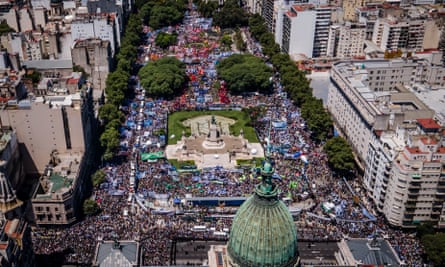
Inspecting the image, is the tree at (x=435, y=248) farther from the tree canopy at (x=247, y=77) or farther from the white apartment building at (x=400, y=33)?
the white apartment building at (x=400, y=33)

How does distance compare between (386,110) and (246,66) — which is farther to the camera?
(246,66)

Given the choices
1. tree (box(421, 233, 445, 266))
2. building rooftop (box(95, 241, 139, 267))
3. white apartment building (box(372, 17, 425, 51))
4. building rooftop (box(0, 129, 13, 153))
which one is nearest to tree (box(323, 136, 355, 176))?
tree (box(421, 233, 445, 266))

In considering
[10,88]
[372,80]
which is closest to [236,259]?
[10,88]

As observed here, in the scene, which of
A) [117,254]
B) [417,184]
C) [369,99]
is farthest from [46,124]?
[417,184]

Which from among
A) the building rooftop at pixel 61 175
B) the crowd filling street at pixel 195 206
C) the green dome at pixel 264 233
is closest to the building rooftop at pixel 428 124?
the crowd filling street at pixel 195 206

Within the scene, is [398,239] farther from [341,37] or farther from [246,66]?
[341,37]

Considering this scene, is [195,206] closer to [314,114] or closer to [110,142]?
[110,142]
